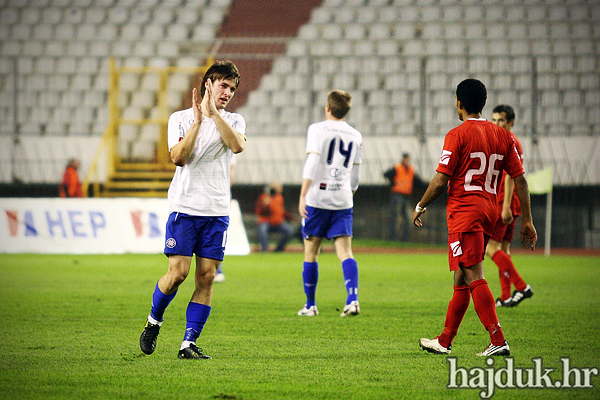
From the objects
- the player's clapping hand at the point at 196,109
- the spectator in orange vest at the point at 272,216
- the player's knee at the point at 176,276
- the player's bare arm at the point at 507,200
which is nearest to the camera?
the player's clapping hand at the point at 196,109

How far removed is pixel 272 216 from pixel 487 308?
12565mm

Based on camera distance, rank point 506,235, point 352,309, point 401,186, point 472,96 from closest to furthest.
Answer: point 472,96 < point 352,309 < point 506,235 < point 401,186

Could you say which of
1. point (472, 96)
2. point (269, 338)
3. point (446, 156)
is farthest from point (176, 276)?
point (472, 96)

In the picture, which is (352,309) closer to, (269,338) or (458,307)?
(269,338)

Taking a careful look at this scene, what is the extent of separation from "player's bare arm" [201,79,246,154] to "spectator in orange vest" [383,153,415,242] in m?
13.3

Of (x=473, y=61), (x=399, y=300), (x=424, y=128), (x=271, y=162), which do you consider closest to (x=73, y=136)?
(x=271, y=162)

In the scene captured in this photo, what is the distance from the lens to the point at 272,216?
17516mm

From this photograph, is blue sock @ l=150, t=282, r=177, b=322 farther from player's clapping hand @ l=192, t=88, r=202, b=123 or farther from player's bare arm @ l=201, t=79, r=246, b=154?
player's clapping hand @ l=192, t=88, r=202, b=123

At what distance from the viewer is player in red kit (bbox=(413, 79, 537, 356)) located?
5.09 meters

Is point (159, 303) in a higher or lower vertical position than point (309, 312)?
Result: higher

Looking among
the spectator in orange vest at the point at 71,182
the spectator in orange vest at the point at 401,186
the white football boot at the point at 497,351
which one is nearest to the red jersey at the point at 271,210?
the spectator in orange vest at the point at 401,186

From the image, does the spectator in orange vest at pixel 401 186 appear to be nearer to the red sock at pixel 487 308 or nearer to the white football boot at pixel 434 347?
the white football boot at pixel 434 347

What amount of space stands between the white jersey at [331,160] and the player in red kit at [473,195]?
2344 mm

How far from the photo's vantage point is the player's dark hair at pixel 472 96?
5.19 meters
